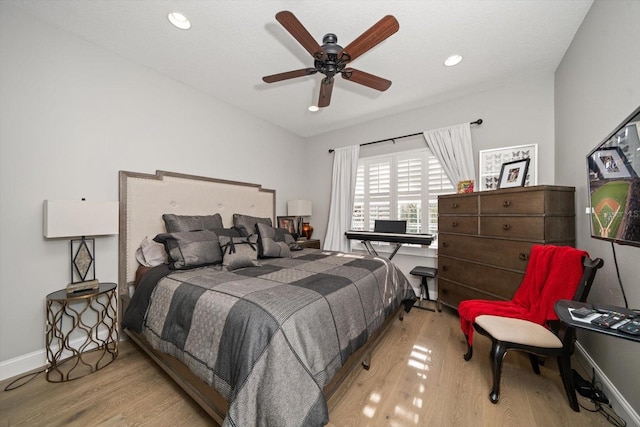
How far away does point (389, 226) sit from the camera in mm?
3539

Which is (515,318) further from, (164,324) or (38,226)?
(38,226)

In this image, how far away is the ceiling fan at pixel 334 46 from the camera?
146cm

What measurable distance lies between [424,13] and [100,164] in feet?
10.0

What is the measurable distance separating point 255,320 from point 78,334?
81.8 inches

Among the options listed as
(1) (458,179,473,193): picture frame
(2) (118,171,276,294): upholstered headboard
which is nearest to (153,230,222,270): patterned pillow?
(2) (118,171,276,294): upholstered headboard

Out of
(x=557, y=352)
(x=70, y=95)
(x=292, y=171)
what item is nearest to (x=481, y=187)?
(x=557, y=352)

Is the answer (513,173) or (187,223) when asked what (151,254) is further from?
(513,173)

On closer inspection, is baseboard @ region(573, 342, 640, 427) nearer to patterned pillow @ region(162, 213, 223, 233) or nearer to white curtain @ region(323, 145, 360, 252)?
white curtain @ region(323, 145, 360, 252)

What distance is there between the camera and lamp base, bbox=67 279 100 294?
1.79 m

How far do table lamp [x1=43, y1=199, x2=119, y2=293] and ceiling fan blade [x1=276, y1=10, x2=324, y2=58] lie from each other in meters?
1.93

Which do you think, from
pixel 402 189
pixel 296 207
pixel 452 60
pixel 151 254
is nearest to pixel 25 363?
pixel 151 254

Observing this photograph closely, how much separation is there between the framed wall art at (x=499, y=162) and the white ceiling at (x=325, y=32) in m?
0.80

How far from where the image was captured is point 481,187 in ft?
9.77

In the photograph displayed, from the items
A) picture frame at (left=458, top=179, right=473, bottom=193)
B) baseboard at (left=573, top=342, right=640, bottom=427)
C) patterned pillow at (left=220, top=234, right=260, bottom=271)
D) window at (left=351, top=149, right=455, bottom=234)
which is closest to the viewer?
baseboard at (left=573, top=342, right=640, bottom=427)
